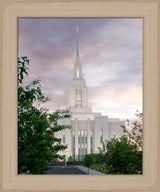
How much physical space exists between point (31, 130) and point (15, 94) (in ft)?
1.68

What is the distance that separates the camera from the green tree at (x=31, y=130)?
171 centimetres

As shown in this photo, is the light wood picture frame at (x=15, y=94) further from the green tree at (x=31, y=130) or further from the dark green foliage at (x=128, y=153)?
the dark green foliage at (x=128, y=153)

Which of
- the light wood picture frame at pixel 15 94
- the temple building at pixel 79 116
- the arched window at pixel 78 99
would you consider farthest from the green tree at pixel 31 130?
the arched window at pixel 78 99

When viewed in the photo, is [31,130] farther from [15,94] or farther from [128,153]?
[128,153]

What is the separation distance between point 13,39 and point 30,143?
949mm

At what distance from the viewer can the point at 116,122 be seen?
13.2ft

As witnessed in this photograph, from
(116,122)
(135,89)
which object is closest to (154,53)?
(135,89)

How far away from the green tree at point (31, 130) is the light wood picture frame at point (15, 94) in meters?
0.26

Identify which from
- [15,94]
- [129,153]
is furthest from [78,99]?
[15,94]

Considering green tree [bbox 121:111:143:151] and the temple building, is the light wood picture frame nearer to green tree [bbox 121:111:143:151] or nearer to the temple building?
the temple building

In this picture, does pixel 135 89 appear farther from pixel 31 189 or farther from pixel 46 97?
pixel 31 189

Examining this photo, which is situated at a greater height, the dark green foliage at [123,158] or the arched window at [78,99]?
the arched window at [78,99]

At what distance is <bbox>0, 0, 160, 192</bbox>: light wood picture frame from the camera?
132 centimetres

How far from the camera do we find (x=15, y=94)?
4.50 ft
